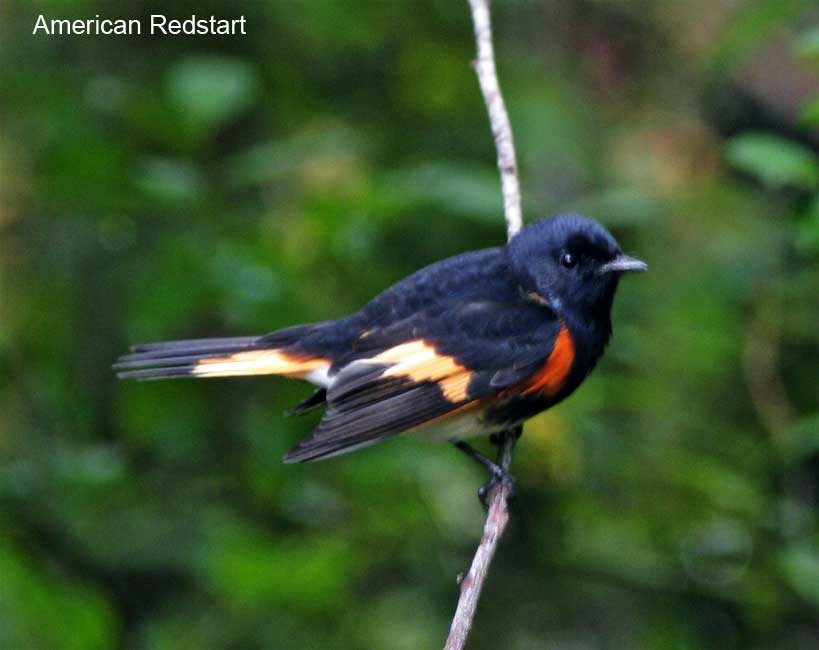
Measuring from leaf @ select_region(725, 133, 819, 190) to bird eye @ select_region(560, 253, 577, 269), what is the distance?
0.47 m

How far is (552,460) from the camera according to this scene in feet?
12.3

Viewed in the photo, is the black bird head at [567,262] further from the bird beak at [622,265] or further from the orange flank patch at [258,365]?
the orange flank patch at [258,365]

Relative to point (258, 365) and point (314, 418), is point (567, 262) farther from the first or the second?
point (314, 418)

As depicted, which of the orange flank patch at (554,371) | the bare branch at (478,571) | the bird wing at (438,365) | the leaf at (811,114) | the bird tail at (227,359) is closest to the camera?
the bare branch at (478,571)

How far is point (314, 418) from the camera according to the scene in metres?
3.74

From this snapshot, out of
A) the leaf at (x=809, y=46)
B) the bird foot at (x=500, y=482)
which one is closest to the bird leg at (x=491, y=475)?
the bird foot at (x=500, y=482)

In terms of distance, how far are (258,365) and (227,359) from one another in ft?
0.32

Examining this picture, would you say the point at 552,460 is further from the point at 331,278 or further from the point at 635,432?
the point at 331,278

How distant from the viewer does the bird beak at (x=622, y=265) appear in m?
3.02

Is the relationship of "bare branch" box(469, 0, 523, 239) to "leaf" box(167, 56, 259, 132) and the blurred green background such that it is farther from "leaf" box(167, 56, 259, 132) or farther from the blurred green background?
"leaf" box(167, 56, 259, 132)

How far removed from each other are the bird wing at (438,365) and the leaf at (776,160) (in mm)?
617

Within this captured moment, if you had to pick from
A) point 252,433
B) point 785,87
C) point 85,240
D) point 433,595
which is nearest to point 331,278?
point 252,433

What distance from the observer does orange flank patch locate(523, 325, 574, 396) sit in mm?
3002

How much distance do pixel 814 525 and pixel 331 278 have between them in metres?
1.68
